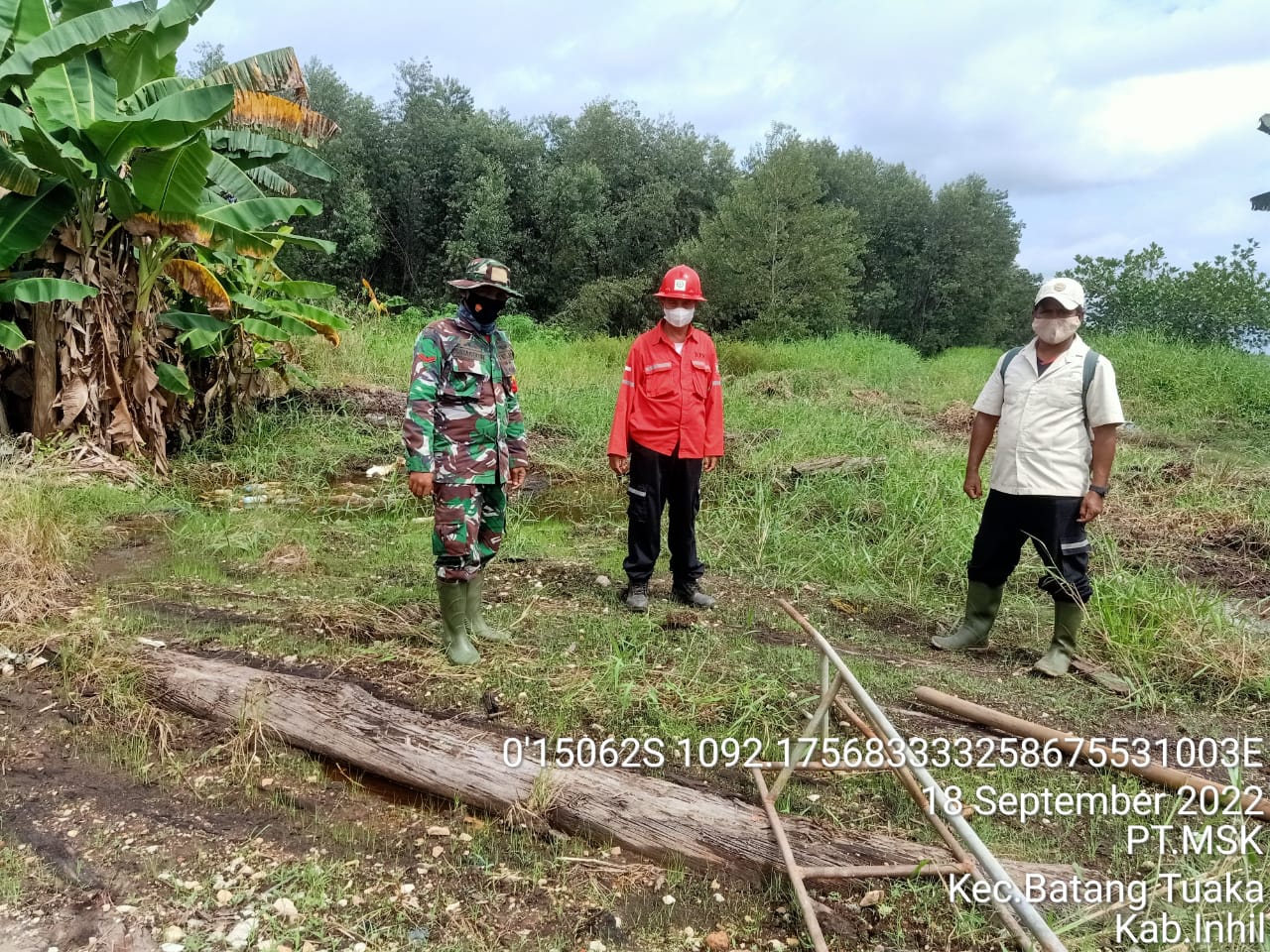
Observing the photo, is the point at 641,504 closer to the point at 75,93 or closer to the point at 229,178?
the point at 229,178

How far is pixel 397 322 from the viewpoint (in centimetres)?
1584

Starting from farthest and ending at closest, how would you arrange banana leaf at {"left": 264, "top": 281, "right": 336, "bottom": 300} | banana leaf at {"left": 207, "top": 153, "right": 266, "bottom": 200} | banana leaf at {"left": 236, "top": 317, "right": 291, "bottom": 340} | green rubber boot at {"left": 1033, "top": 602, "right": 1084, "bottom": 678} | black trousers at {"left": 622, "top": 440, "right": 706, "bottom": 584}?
banana leaf at {"left": 264, "top": 281, "right": 336, "bottom": 300}
banana leaf at {"left": 236, "top": 317, "right": 291, "bottom": 340}
banana leaf at {"left": 207, "top": 153, "right": 266, "bottom": 200}
black trousers at {"left": 622, "top": 440, "right": 706, "bottom": 584}
green rubber boot at {"left": 1033, "top": 602, "right": 1084, "bottom": 678}

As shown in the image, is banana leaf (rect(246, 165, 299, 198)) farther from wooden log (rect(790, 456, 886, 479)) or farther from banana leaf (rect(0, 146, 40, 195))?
wooden log (rect(790, 456, 886, 479))

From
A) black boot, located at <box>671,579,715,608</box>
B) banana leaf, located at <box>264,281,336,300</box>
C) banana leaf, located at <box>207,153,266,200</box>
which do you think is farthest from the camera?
banana leaf, located at <box>264,281,336,300</box>

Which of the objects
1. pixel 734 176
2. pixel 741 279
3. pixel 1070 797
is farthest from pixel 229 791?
pixel 734 176

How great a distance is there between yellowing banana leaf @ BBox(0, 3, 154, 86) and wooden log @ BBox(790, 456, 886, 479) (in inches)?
233

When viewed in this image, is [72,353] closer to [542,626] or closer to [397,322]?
[542,626]

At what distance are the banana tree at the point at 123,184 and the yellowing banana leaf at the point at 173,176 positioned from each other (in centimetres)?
1

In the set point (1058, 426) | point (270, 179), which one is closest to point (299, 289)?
point (270, 179)

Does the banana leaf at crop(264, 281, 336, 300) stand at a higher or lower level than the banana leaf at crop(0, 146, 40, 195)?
lower

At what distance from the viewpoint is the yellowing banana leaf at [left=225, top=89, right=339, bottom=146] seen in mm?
7191

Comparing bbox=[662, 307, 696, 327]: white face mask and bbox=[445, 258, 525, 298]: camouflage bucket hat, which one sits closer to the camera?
bbox=[445, 258, 525, 298]: camouflage bucket hat

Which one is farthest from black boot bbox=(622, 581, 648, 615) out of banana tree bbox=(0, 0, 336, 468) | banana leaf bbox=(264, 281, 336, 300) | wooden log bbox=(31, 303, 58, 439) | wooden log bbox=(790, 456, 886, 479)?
banana leaf bbox=(264, 281, 336, 300)

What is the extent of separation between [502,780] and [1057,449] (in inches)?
103
